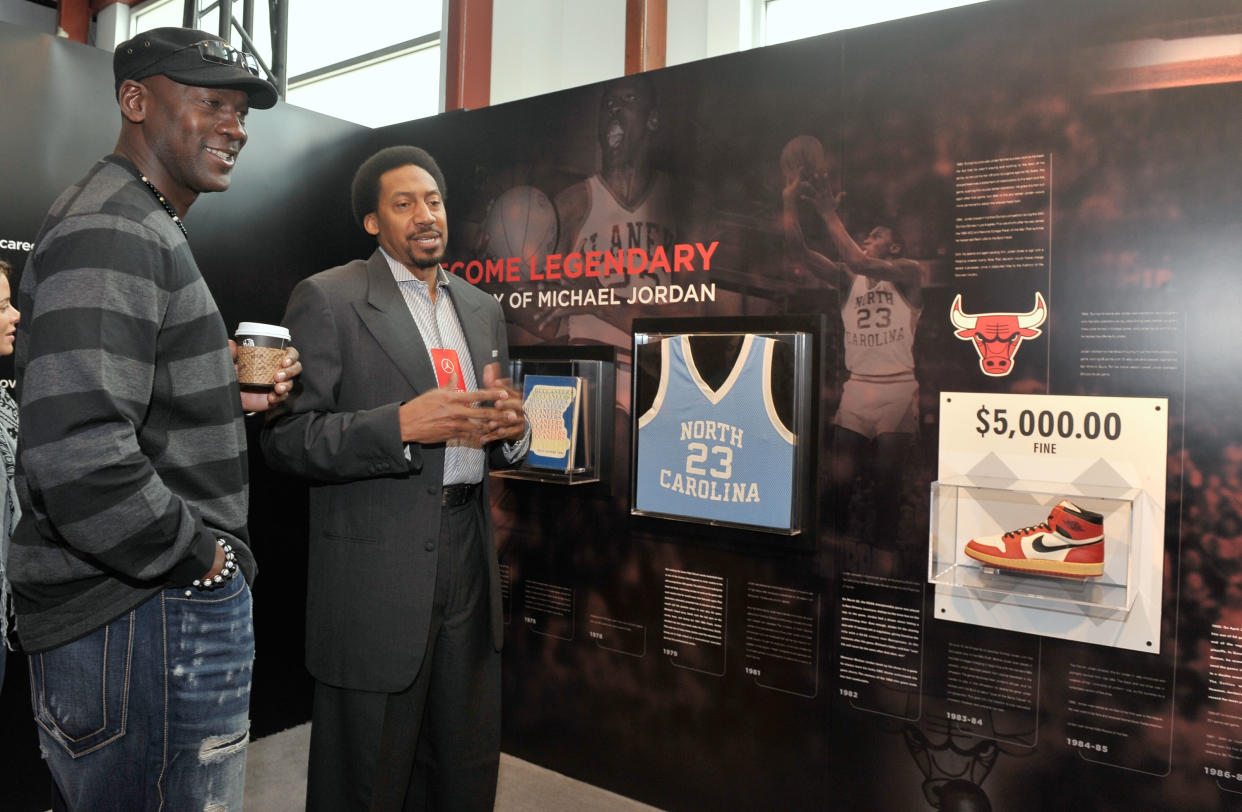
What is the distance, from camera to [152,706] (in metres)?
1.44

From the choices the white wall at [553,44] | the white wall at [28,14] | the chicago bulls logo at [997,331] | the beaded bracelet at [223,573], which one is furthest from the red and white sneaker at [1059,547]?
the white wall at [28,14]

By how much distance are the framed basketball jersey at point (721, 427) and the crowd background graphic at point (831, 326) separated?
3.8 inches

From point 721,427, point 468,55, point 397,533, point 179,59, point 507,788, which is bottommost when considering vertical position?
point 507,788

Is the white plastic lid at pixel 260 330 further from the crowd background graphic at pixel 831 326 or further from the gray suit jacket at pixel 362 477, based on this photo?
the crowd background graphic at pixel 831 326

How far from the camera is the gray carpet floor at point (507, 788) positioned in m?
3.07

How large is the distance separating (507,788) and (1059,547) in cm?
216

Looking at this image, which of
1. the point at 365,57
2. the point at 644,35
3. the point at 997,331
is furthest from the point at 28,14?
the point at 997,331

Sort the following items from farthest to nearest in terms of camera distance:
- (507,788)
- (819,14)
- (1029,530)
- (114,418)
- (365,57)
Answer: (365,57)
(819,14)
(507,788)
(1029,530)
(114,418)

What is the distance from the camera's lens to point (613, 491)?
10.5ft

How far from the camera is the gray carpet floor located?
307 centimetres

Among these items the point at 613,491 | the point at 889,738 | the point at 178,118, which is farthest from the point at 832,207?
the point at 178,118

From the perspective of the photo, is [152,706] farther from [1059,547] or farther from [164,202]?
[1059,547]

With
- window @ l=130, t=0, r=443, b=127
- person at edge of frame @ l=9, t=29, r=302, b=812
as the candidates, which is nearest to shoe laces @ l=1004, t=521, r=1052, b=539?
person at edge of frame @ l=9, t=29, r=302, b=812

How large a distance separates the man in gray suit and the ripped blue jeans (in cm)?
69
